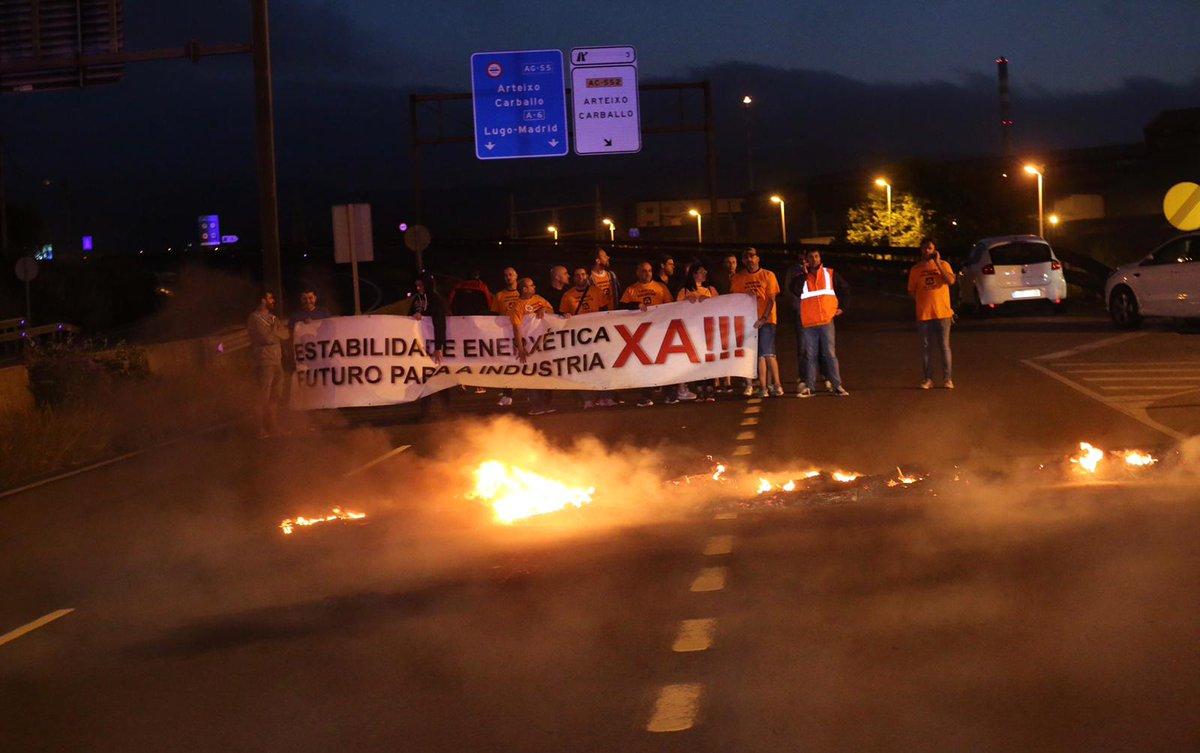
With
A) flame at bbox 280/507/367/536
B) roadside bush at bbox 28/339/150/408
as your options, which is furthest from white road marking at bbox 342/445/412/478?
roadside bush at bbox 28/339/150/408

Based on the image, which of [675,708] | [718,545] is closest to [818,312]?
[718,545]

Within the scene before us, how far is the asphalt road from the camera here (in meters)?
6.04

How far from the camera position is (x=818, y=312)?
1892 cm

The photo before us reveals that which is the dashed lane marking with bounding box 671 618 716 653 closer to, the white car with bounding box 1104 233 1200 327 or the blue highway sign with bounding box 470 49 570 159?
the white car with bounding box 1104 233 1200 327

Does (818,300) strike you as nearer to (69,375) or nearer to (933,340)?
(933,340)

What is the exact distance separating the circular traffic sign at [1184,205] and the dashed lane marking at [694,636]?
1595 cm

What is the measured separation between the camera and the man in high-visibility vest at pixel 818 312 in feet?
62.3

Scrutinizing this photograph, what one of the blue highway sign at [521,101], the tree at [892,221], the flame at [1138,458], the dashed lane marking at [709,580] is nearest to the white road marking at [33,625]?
the dashed lane marking at [709,580]

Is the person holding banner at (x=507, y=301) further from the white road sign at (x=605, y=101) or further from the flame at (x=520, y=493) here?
the white road sign at (x=605, y=101)

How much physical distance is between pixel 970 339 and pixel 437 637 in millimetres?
22030

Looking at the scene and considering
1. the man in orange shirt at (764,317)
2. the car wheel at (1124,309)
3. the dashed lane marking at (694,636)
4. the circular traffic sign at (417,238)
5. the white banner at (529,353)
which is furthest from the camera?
the circular traffic sign at (417,238)

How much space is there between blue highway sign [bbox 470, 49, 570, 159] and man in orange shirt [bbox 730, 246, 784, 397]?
18.3m

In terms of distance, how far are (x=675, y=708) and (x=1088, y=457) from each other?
297 inches

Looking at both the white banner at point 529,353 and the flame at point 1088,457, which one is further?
the white banner at point 529,353
